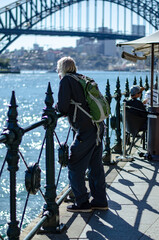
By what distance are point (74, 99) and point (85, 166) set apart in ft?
1.83

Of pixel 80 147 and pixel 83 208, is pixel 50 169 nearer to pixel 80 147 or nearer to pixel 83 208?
pixel 80 147

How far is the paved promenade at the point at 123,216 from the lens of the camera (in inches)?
143

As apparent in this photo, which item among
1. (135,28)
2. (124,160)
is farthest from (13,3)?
(124,160)

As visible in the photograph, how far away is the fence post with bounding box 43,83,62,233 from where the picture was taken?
11.8 ft

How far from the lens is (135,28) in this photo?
282 ft

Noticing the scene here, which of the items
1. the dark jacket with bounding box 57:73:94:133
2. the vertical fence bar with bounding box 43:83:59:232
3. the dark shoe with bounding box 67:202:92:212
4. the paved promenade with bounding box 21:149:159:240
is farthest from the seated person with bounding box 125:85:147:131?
the vertical fence bar with bounding box 43:83:59:232

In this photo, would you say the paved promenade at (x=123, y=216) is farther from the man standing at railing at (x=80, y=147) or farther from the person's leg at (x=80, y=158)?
the person's leg at (x=80, y=158)

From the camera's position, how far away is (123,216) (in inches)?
160

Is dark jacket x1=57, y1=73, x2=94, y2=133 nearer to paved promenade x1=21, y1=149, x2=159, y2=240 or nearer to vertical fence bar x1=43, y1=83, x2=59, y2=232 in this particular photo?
vertical fence bar x1=43, y1=83, x2=59, y2=232

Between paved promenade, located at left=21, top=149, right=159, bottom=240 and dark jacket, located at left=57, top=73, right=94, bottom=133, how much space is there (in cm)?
74

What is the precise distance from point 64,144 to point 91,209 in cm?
59

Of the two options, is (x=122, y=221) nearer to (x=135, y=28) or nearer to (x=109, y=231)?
(x=109, y=231)

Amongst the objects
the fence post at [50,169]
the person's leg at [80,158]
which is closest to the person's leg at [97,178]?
the person's leg at [80,158]

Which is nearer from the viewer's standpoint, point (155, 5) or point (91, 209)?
point (91, 209)
